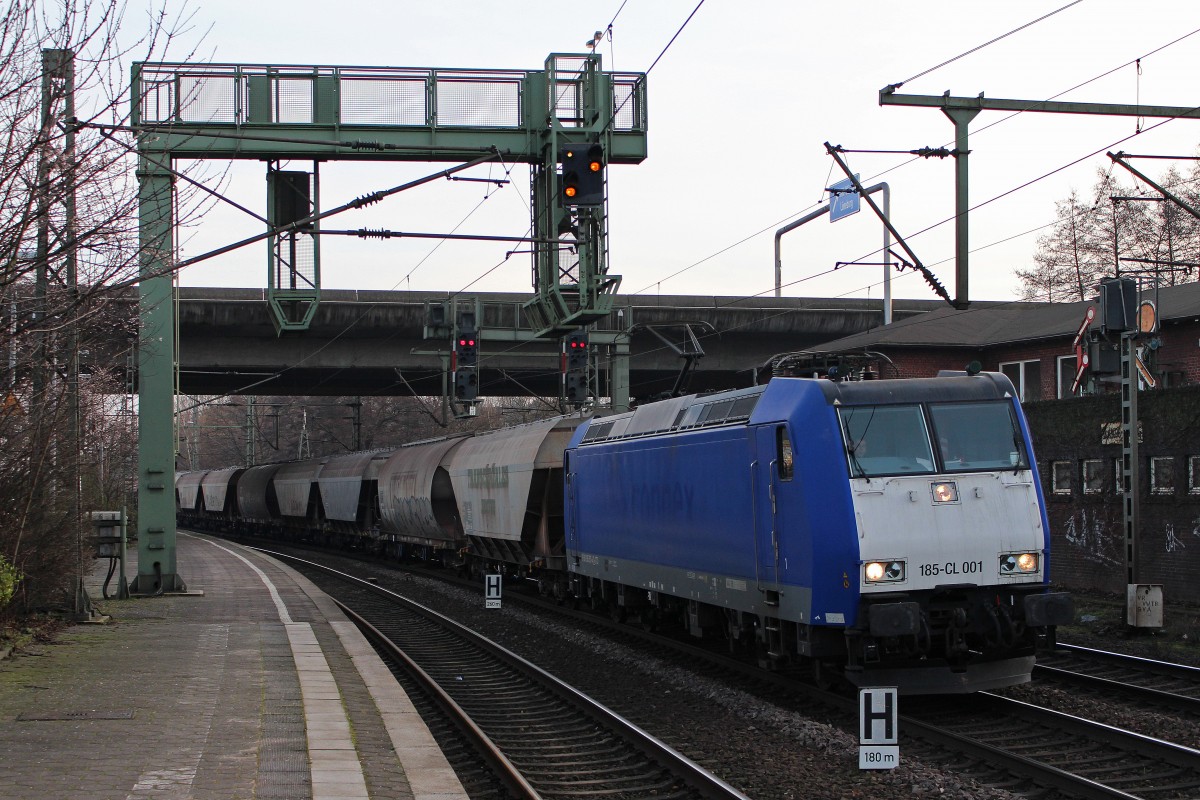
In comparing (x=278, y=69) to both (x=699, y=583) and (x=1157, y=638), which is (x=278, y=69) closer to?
(x=699, y=583)

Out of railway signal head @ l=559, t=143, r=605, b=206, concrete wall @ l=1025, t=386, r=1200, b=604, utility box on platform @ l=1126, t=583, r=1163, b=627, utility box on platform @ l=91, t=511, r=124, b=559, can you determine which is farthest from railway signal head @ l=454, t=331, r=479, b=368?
utility box on platform @ l=1126, t=583, r=1163, b=627

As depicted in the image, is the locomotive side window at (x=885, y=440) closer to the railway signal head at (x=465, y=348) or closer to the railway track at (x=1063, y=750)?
the railway track at (x=1063, y=750)

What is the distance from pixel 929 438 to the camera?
37.5 ft

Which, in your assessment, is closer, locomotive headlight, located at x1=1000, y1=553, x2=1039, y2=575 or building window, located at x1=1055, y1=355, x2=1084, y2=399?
locomotive headlight, located at x1=1000, y1=553, x2=1039, y2=575

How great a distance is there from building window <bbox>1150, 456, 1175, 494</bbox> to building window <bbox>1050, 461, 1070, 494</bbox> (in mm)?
2564

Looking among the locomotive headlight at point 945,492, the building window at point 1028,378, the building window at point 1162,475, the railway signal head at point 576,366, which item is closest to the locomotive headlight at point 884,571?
the locomotive headlight at point 945,492

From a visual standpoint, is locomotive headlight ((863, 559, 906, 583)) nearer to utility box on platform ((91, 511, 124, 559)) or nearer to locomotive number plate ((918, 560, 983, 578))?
locomotive number plate ((918, 560, 983, 578))

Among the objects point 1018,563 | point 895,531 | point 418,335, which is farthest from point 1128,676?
point 418,335

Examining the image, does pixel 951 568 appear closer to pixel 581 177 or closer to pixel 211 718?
pixel 211 718

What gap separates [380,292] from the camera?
42.3m

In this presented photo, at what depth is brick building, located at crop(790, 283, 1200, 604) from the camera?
20203 millimetres

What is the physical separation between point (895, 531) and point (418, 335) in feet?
109

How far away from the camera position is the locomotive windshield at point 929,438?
11.3m

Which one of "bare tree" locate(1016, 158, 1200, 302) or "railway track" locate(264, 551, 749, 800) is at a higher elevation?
"bare tree" locate(1016, 158, 1200, 302)
